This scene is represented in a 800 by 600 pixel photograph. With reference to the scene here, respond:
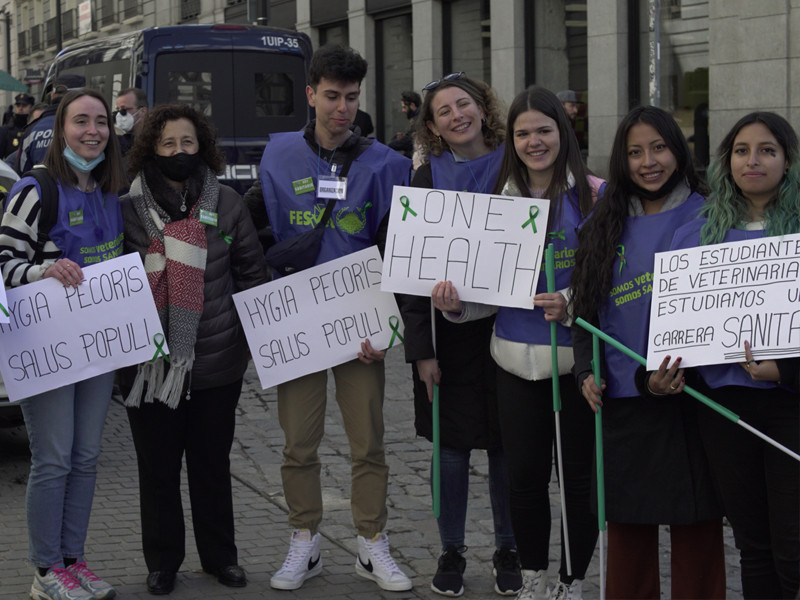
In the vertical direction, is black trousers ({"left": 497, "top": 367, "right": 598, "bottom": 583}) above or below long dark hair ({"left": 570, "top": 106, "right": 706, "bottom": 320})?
below

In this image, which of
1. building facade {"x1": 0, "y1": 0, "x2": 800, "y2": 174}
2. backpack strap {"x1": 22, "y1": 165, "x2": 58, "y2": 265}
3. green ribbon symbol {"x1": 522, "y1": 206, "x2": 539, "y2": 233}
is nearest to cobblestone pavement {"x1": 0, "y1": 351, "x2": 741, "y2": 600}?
backpack strap {"x1": 22, "y1": 165, "x2": 58, "y2": 265}

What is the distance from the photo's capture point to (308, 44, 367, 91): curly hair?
4.77 meters

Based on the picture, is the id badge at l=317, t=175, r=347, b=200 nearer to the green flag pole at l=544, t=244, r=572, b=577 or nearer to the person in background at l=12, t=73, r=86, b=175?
the green flag pole at l=544, t=244, r=572, b=577

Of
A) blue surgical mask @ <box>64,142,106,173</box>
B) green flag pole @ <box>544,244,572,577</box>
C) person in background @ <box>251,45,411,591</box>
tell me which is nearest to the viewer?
green flag pole @ <box>544,244,572,577</box>

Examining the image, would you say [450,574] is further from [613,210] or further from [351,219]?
[613,210]

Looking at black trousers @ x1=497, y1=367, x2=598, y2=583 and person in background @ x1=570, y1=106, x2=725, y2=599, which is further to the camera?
black trousers @ x1=497, y1=367, x2=598, y2=583

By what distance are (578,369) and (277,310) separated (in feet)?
4.96

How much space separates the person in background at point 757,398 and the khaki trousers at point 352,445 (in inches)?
61.0

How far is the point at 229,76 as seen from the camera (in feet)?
56.1

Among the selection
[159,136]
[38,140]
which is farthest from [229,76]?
[159,136]

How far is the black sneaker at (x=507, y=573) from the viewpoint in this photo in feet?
15.7

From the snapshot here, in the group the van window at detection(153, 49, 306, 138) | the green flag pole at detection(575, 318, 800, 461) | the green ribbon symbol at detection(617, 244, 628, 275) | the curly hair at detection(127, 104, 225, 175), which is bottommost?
the green flag pole at detection(575, 318, 800, 461)

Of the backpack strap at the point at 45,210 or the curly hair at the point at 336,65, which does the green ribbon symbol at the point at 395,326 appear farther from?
the backpack strap at the point at 45,210

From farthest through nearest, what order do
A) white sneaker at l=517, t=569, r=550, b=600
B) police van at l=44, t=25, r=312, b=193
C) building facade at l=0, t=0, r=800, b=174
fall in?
police van at l=44, t=25, r=312, b=193, building facade at l=0, t=0, r=800, b=174, white sneaker at l=517, t=569, r=550, b=600
